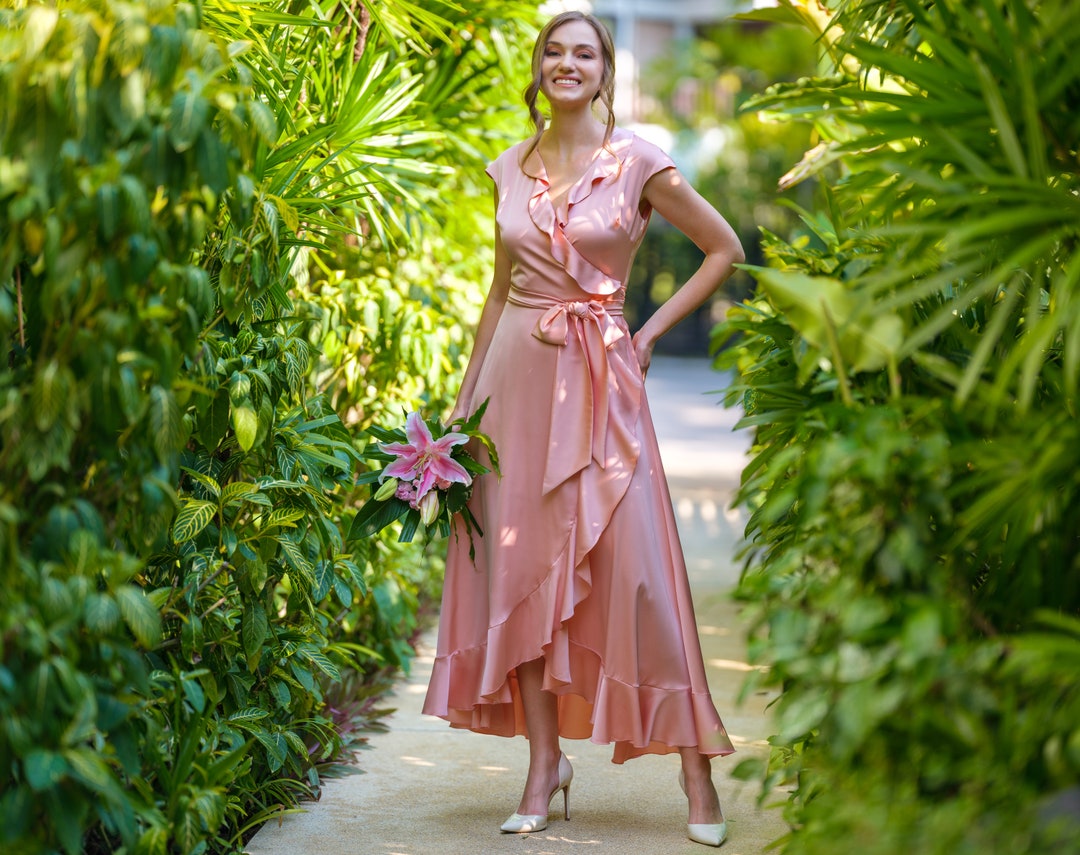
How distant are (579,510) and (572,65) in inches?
40.2

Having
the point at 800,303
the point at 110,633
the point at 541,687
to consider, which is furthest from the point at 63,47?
the point at 541,687

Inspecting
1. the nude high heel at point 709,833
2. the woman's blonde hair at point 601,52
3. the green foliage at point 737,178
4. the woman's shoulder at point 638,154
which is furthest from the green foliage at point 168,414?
the green foliage at point 737,178

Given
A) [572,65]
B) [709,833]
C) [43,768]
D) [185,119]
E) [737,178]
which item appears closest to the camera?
[43,768]

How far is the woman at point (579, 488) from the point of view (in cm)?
293

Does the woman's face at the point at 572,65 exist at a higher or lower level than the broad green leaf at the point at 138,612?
higher

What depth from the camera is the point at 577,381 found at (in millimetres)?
3023

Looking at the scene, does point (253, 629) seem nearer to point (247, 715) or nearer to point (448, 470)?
point (247, 715)

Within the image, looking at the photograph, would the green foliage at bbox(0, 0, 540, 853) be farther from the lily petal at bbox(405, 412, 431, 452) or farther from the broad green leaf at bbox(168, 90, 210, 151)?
the lily petal at bbox(405, 412, 431, 452)

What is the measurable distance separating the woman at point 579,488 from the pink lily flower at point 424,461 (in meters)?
0.16

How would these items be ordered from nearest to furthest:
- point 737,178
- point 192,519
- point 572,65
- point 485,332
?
point 192,519 → point 572,65 → point 485,332 → point 737,178

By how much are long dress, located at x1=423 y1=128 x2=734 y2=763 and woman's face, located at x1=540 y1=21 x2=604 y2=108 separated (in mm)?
146

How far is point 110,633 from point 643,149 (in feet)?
5.52

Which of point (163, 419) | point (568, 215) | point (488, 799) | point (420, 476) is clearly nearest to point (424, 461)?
point (420, 476)

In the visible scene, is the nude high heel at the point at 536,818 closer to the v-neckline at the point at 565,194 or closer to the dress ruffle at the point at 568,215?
the dress ruffle at the point at 568,215
